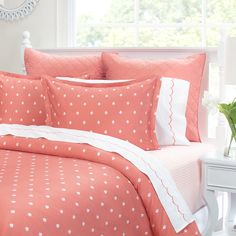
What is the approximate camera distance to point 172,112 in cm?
298

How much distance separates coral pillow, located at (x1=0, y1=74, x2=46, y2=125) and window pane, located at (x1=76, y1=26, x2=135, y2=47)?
37.0 inches

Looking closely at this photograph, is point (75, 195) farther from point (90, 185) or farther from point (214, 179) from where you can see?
point (214, 179)

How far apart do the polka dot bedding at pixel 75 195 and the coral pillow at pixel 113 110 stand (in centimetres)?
27

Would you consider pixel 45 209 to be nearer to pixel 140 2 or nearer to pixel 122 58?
pixel 122 58

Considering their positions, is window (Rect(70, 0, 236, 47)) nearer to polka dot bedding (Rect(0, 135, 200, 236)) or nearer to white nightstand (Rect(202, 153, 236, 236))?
white nightstand (Rect(202, 153, 236, 236))

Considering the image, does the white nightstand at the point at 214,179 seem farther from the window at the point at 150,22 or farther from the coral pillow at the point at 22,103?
the window at the point at 150,22

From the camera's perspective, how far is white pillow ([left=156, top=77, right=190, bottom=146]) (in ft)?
9.64

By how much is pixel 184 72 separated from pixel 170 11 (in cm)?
73

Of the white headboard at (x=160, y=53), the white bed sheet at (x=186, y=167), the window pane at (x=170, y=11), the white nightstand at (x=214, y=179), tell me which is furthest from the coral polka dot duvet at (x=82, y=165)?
the window pane at (x=170, y=11)

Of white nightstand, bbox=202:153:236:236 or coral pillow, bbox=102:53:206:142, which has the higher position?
coral pillow, bbox=102:53:206:142

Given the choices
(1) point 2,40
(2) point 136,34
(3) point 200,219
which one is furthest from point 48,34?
(3) point 200,219

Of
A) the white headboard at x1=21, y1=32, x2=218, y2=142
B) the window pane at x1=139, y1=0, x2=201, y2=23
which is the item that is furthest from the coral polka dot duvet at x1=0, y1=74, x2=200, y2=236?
the window pane at x1=139, y1=0, x2=201, y2=23

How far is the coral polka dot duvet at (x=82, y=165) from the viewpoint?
1.88 metres

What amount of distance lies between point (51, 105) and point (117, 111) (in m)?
0.41
